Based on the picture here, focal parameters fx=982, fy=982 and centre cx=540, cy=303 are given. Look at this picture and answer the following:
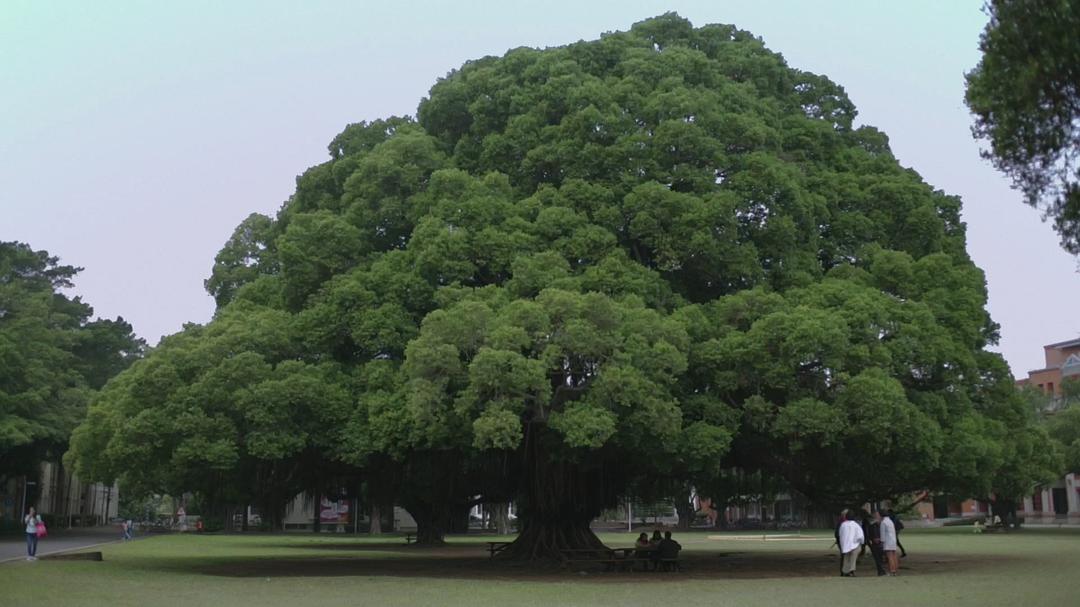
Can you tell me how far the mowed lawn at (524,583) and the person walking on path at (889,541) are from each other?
38cm

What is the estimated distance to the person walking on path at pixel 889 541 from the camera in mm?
21219

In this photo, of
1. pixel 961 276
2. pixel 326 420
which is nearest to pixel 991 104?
pixel 961 276

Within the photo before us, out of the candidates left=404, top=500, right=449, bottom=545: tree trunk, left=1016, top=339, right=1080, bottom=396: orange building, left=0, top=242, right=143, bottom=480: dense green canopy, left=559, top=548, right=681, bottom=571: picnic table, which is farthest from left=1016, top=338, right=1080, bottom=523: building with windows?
left=0, top=242, right=143, bottom=480: dense green canopy

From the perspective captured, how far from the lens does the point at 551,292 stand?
1917cm

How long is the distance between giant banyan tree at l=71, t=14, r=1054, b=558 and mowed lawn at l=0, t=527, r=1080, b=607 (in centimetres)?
207

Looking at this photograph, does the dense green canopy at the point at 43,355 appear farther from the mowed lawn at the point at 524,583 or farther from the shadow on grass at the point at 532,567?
the mowed lawn at the point at 524,583

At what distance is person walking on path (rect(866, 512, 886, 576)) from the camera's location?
21.1 metres

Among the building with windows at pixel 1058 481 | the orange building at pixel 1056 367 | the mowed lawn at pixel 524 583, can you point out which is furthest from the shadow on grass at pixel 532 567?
the orange building at pixel 1056 367

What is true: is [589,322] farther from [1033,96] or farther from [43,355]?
[43,355]

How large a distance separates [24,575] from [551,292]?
42.4ft

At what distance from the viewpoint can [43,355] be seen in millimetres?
46938

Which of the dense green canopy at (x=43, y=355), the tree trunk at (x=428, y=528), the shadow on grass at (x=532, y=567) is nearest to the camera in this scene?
the shadow on grass at (x=532, y=567)

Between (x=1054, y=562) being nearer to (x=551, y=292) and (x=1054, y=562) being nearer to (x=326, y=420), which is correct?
(x=551, y=292)

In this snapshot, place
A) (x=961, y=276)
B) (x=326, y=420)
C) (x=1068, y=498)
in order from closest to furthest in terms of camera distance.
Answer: (x=326, y=420), (x=961, y=276), (x=1068, y=498)
